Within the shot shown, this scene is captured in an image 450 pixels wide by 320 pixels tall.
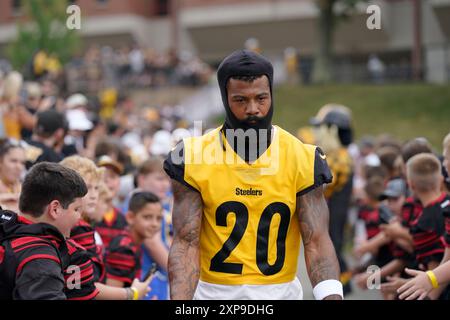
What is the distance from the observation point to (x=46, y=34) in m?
32.4

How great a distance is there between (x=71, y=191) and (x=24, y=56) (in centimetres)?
2975

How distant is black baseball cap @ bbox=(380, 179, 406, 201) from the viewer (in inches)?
286

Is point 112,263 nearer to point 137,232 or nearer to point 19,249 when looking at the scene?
point 137,232

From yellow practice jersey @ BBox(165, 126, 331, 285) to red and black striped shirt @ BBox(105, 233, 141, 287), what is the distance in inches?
62.6

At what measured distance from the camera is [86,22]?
41500 mm

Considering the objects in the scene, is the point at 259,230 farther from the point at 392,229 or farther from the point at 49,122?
the point at 49,122

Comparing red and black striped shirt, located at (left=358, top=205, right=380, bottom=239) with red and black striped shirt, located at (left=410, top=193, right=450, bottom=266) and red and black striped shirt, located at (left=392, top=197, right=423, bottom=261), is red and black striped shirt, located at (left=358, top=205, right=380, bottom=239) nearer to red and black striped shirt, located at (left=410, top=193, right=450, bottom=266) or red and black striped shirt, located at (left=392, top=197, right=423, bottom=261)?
red and black striped shirt, located at (left=392, top=197, right=423, bottom=261)

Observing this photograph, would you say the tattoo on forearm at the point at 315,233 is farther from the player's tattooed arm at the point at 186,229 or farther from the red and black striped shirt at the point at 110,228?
the red and black striped shirt at the point at 110,228

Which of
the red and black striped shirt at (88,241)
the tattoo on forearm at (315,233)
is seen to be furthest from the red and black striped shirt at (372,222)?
the tattoo on forearm at (315,233)

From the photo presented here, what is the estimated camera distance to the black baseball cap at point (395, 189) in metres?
7.25

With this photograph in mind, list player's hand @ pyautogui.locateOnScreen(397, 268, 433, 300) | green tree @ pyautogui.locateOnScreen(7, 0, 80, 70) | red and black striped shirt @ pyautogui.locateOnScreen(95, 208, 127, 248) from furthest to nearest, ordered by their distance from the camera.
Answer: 1. green tree @ pyautogui.locateOnScreen(7, 0, 80, 70)
2. red and black striped shirt @ pyautogui.locateOnScreen(95, 208, 127, 248)
3. player's hand @ pyautogui.locateOnScreen(397, 268, 433, 300)

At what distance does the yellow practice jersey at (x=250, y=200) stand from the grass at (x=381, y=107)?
1865 centimetres

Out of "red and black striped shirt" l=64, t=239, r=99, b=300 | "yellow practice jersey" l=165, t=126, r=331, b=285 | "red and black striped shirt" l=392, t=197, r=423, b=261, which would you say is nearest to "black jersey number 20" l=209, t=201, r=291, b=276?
"yellow practice jersey" l=165, t=126, r=331, b=285
